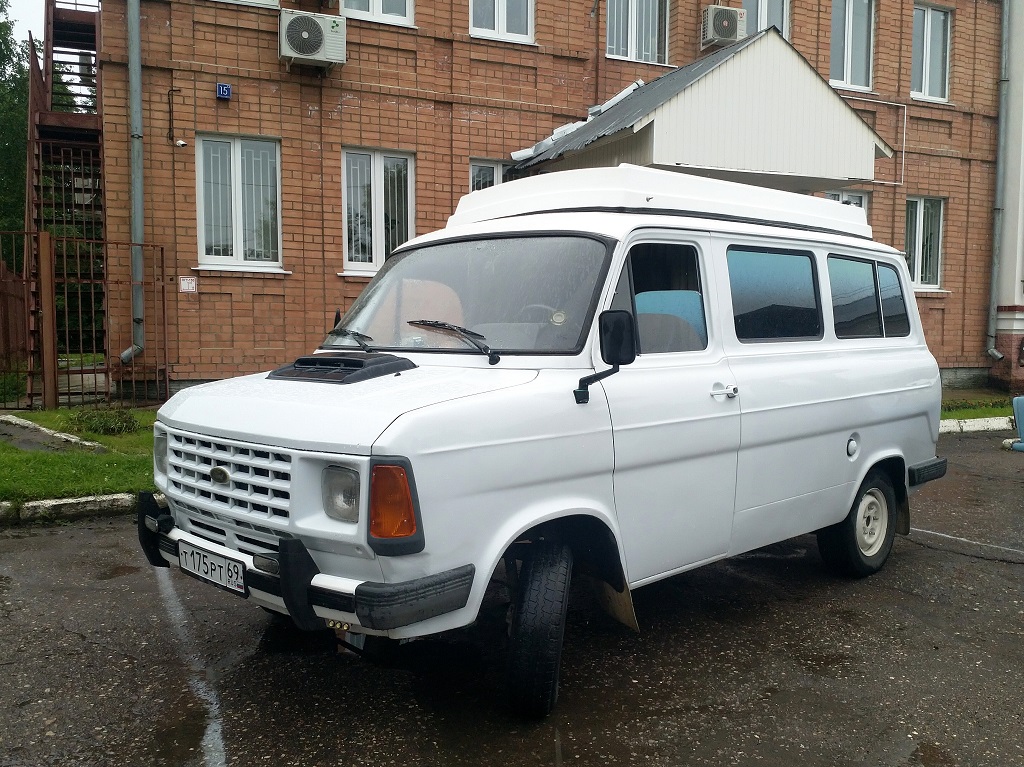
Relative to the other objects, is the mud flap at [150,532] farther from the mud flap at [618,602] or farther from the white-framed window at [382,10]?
the white-framed window at [382,10]

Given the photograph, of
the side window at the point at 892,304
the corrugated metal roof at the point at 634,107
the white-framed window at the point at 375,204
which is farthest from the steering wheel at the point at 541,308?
the white-framed window at the point at 375,204

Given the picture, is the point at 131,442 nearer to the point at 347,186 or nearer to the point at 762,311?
the point at 347,186

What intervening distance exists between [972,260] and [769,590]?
46.3 ft

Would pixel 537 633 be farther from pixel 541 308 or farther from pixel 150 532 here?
pixel 150 532

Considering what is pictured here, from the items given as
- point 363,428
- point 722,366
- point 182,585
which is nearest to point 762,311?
point 722,366

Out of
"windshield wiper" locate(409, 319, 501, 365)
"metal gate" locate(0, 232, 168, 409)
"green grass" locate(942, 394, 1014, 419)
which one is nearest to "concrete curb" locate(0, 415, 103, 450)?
"metal gate" locate(0, 232, 168, 409)

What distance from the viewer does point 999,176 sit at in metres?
16.7

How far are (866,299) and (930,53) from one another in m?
13.6

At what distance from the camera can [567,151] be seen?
11.2 meters

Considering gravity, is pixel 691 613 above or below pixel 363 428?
below

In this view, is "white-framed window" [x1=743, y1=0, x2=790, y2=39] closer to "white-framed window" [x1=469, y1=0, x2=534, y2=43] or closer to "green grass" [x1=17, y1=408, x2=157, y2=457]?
"white-framed window" [x1=469, y1=0, x2=534, y2=43]

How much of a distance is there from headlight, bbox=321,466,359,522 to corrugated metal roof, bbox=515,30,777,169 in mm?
8080

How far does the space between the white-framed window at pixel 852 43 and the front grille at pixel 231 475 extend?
47.9 feet

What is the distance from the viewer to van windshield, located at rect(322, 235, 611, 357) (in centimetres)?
373
